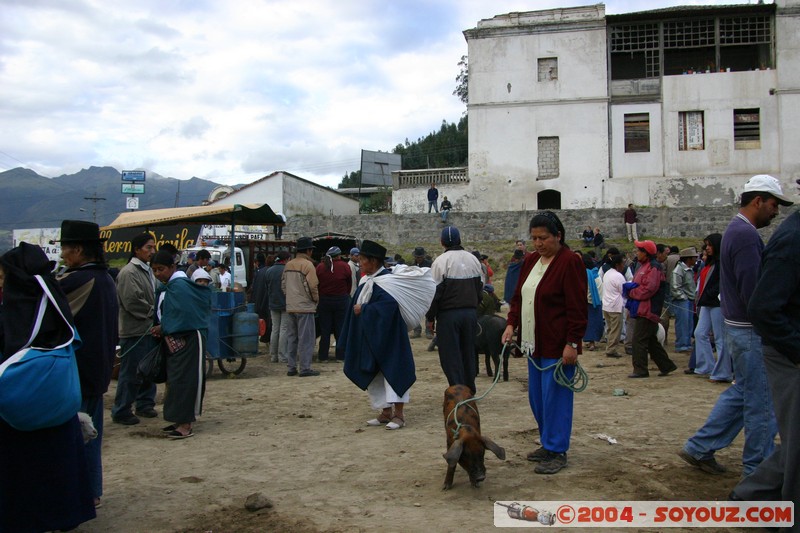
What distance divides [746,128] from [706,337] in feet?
92.0

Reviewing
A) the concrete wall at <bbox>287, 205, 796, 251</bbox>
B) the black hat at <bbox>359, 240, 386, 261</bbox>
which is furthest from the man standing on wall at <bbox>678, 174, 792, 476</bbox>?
the concrete wall at <bbox>287, 205, 796, 251</bbox>

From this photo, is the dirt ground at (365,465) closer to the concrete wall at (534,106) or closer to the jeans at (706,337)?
the jeans at (706,337)

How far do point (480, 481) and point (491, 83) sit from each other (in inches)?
1237

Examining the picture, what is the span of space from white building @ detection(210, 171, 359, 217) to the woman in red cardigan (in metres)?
29.0

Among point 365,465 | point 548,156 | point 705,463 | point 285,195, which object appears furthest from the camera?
point 285,195

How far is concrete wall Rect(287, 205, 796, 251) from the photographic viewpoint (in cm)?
2592

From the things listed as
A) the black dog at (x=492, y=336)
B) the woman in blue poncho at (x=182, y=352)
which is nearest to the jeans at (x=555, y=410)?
the woman in blue poncho at (x=182, y=352)

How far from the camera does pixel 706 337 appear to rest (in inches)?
361

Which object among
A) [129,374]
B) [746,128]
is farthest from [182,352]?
[746,128]

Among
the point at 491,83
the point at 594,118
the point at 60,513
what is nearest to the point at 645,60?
the point at 594,118

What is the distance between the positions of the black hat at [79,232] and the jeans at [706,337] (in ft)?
24.0

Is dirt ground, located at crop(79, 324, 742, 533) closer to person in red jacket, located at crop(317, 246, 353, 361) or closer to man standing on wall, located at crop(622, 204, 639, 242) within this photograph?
person in red jacket, located at crop(317, 246, 353, 361)

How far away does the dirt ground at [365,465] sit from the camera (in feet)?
14.6

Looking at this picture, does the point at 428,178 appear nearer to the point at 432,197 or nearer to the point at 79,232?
the point at 432,197
